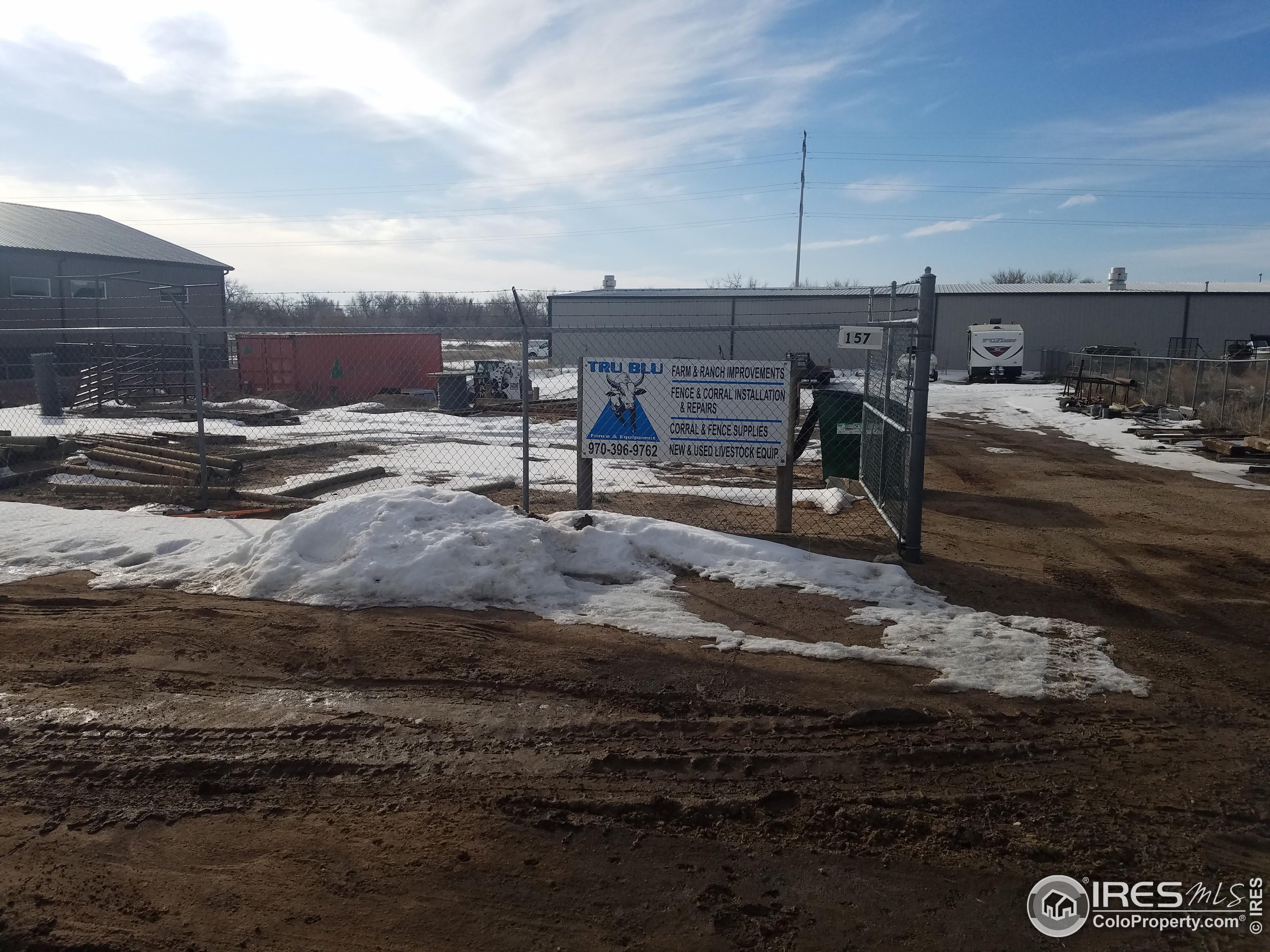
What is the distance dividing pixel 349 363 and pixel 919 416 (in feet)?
78.3

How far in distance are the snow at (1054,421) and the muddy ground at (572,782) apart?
10.4m

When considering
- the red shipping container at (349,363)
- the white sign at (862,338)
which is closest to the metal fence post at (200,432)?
the white sign at (862,338)

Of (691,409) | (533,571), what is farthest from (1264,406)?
(533,571)

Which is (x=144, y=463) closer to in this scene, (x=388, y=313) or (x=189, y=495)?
(x=189, y=495)

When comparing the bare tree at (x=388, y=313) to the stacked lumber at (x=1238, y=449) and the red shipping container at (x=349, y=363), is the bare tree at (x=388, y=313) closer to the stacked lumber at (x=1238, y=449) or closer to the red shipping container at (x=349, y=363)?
the red shipping container at (x=349, y=363)

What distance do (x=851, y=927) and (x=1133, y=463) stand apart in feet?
50.5

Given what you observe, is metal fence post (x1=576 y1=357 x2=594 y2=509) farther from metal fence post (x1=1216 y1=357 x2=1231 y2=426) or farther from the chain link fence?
metal fence post (x1=1216 y1=357 x2=1231 y2=426)

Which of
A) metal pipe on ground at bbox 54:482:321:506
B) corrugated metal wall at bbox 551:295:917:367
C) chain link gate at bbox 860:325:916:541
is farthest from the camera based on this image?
corrugated metal wall at bbox 551:295:917:367

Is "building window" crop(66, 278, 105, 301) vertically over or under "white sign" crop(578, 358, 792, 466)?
over

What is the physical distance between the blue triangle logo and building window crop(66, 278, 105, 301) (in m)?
33.7

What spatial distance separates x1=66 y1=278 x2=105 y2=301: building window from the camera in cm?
3438

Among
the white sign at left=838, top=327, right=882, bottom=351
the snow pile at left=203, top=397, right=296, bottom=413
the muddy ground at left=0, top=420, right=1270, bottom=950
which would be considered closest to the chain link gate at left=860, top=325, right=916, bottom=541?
the white sign at left=838, top=327, right=882, bottom=351

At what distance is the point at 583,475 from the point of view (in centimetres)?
835

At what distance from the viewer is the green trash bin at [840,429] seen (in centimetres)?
1121
